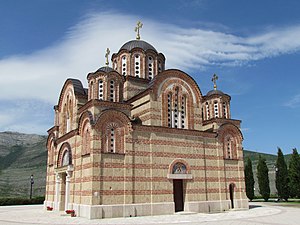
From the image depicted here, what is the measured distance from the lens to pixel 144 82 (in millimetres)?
23547

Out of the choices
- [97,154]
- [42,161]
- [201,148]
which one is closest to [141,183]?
[97,154]

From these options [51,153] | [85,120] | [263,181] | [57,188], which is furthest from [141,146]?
[263,181]

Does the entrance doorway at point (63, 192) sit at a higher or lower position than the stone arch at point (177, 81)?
lower

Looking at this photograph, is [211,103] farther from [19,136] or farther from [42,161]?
[19,136]

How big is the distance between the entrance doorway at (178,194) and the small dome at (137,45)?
453 inches

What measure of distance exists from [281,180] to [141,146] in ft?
73.8

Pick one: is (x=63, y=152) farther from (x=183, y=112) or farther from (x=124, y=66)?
(x=183, y=112)

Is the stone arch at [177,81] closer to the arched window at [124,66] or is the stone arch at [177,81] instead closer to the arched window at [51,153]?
the arched window at [124,66]

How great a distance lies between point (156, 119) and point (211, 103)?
634 centimetres

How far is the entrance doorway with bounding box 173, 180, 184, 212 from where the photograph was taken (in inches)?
784

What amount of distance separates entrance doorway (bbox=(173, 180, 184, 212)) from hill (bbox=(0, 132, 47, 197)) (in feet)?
130

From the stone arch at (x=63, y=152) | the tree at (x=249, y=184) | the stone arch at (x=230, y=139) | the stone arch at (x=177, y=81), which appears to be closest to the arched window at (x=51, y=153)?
the stone arch at (x=63, y=152)

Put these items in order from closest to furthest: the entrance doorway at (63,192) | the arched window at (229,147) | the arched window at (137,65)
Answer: the entrance doorway at (63,192), the arched window at (229,147), the arched window at (137,65)

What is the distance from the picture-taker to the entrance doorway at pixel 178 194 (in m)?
19.9
